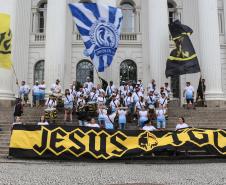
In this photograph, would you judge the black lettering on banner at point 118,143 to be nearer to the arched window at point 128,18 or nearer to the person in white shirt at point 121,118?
the person in white shirt at point 121,118

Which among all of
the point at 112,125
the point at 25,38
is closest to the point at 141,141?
the point at 112,125

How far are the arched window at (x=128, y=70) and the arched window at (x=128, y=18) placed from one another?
9.19ft

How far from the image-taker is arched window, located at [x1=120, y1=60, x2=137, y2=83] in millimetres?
31375

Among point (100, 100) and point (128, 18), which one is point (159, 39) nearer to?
point (128, 18)

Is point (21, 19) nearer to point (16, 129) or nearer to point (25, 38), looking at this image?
point (25, 38)

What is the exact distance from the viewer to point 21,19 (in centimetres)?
3077

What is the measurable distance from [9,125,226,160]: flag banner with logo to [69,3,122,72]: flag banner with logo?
23.7ft

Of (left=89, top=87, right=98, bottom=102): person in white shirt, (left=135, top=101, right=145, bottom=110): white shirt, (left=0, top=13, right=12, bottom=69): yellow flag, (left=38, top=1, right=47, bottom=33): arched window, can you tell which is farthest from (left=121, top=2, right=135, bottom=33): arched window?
(left=0, top=13, right=12, bottom=69): yellow flag

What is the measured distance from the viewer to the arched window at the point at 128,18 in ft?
104

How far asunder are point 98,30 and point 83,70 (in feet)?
35.9

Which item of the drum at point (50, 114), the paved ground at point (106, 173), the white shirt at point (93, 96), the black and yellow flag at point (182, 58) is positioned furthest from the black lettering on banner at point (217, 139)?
the black and yellow flag at point (182, 58)

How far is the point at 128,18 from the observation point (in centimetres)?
3212

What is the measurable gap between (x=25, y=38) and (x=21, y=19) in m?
1.64

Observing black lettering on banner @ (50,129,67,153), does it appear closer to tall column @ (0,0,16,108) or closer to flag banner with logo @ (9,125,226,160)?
flag banner with logo @ (9,125,226,160)
